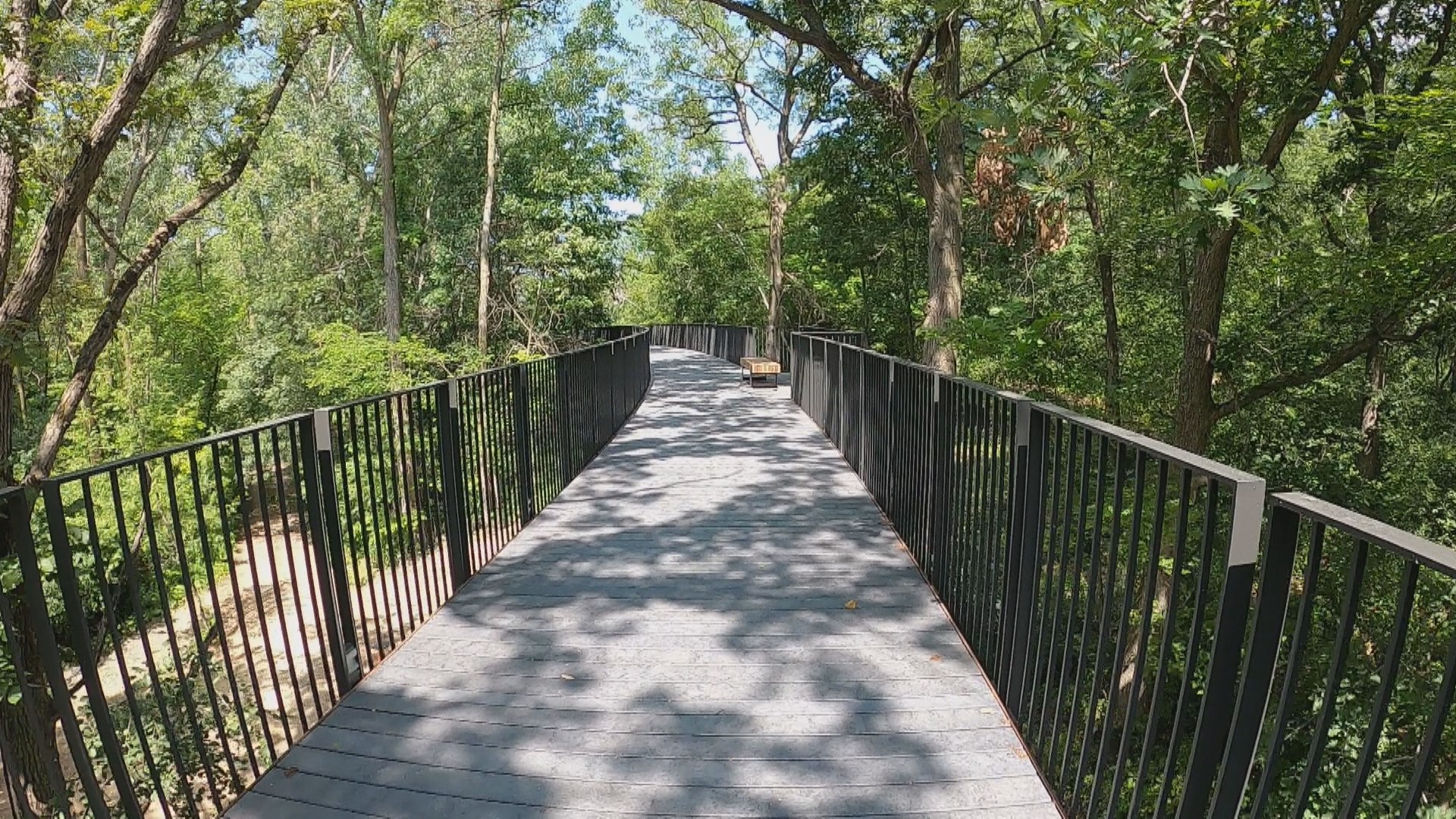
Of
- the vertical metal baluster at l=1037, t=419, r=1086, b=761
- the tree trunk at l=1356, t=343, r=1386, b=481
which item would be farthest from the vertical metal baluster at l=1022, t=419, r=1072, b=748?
the tree trunk at l=1356, t=343, r=1386, b=481

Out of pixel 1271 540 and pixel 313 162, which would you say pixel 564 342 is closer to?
pixel 313 162

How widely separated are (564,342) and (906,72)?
13.9 metres

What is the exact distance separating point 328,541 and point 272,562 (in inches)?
22.9

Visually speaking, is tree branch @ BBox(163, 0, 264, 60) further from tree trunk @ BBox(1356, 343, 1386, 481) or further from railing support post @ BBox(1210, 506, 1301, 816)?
tree trunk @ BBox(1356, 343, 1386, 481)

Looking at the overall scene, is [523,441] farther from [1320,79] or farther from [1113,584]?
[1320,79]

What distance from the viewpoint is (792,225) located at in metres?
28.5

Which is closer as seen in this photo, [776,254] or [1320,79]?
[1320,79]

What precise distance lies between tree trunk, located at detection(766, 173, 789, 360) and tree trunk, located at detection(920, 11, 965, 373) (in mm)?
12320

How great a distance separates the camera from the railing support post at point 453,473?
484cm

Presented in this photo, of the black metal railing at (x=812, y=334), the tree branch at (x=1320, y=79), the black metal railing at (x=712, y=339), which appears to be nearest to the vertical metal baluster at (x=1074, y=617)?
the tree branch at (x=1320, y=79)

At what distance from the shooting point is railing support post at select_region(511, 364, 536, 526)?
6309 mm

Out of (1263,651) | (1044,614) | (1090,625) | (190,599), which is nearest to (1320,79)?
(1044,614)

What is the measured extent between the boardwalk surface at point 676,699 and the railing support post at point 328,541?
19cm

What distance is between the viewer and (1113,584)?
2.50 m
